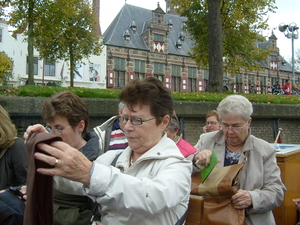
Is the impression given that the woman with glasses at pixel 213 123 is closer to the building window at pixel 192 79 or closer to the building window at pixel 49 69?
the building window at pixel 49 69

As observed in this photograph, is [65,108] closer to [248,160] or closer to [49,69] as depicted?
[248,160]

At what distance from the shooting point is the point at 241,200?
2410 millimetres

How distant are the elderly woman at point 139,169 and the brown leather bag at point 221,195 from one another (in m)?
0.62

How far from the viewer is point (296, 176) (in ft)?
11.0

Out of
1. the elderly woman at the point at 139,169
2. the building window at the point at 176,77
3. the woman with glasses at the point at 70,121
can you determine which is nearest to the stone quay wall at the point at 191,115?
the woman with glasses at the point at 70,121

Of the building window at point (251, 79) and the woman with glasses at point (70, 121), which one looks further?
the building window at point (251, 79)

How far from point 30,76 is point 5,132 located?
13.5 m

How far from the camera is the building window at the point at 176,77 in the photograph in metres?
38.5

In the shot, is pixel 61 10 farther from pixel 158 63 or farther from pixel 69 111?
pixel 158 63

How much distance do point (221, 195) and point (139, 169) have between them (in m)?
0.90

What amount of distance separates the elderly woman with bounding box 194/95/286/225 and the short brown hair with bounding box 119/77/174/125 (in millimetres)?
665

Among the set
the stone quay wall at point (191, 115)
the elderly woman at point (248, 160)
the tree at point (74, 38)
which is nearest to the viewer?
the elderly woman at point (248, 160)

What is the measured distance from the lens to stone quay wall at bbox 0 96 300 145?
604 cm

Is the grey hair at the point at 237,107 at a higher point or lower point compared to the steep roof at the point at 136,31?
lower
